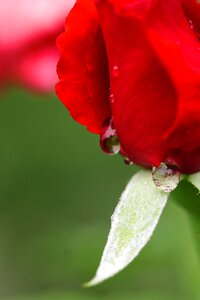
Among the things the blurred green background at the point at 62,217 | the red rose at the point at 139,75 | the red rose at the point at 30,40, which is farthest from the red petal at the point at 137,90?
the red rose at the point at 30,40

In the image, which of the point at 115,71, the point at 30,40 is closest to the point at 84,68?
the point at 115,71

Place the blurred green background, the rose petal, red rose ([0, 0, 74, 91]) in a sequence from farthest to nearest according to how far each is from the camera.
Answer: red rose ([0, 0, 74, 91]), the blurred green background, the rose petal

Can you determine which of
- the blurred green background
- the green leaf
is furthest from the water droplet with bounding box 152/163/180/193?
the blurred green background

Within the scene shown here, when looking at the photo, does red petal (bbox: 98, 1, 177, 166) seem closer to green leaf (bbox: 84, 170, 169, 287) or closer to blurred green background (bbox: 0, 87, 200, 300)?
green leaf (bbox: 84, 170, 169, 287)

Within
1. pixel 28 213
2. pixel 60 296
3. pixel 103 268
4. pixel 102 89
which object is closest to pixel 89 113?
pixel 102 89

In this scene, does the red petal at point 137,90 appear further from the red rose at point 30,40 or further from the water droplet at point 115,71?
the red rose at point 30,40

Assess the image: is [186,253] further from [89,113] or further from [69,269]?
[89,113]
